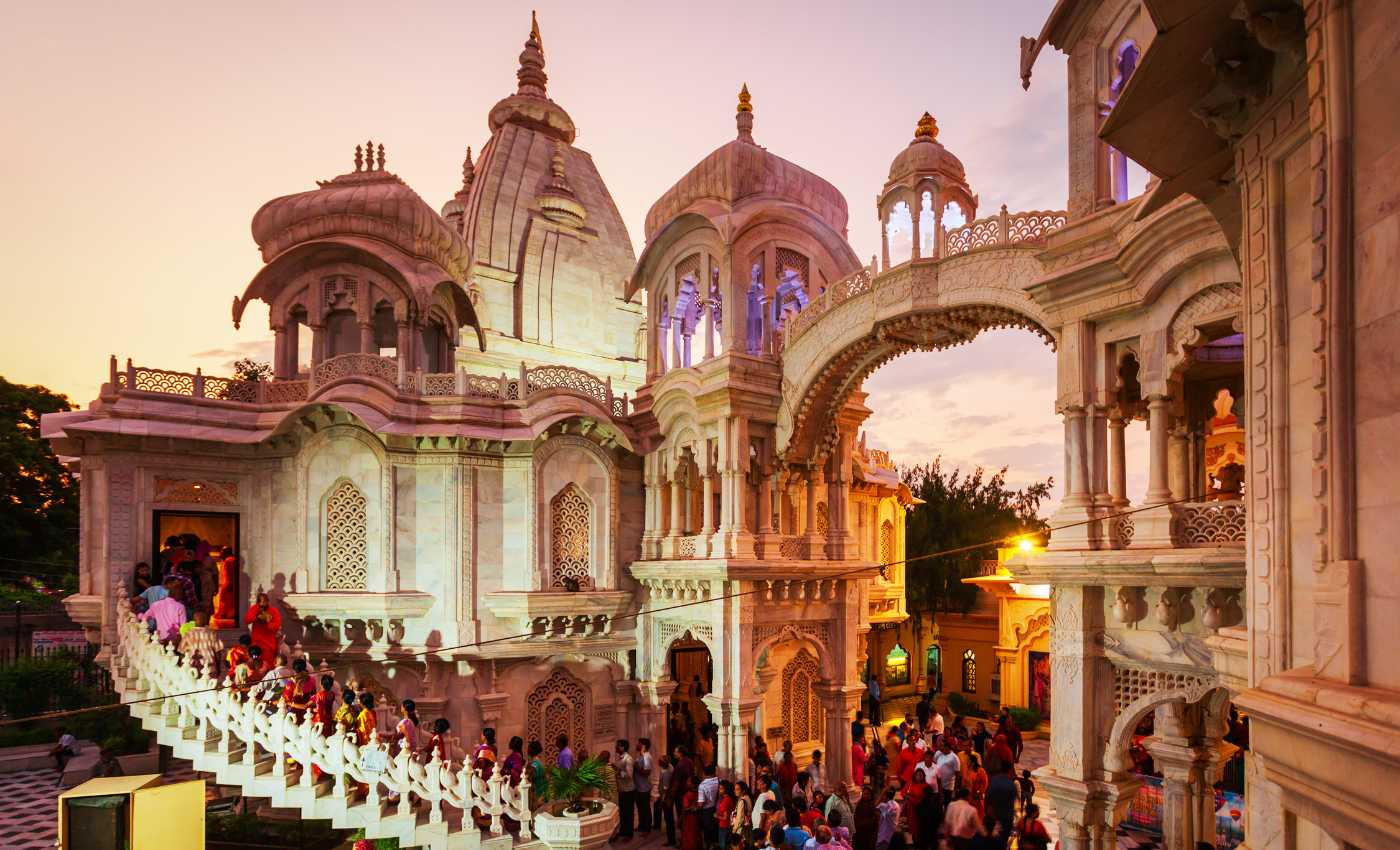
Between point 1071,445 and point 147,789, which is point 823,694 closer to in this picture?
point 1071,445

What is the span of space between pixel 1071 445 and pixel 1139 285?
171 cm

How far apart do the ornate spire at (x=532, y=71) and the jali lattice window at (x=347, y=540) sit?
14.6 meters

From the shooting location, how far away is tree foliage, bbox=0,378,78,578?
24156 millimetres

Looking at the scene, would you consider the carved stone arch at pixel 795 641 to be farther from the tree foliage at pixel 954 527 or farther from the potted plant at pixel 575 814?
the tree foliage at pixel 954 527

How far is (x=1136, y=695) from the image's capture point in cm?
782

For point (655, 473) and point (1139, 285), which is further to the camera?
point (655, 473)

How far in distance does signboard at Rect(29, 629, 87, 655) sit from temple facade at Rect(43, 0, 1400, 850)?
8.28 m

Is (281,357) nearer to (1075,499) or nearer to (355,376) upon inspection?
(355,376)

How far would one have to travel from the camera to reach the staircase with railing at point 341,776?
9703 mm

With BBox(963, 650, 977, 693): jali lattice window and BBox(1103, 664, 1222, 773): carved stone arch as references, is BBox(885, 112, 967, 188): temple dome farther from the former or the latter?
BBox(963, 650, 977, 693): jali lattice window

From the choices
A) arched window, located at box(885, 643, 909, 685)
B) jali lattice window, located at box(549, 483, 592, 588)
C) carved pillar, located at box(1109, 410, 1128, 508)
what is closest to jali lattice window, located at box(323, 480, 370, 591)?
jali lattice window, located at box(549, 483, 592, 588)

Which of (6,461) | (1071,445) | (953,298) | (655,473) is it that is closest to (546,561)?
(655,473)

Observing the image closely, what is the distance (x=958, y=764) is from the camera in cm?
1116

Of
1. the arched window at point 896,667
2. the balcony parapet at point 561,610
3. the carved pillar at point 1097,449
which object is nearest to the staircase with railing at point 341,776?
the balcony parapet at point 561,610
